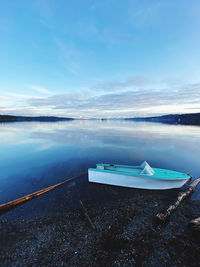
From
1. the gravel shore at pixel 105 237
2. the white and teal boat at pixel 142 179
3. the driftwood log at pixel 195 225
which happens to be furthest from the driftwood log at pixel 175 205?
the driftwood log at pixel 195 225

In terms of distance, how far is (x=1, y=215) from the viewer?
6109 millimetres

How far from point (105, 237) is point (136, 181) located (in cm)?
425

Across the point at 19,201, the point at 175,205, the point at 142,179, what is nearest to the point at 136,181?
the point at 142,179

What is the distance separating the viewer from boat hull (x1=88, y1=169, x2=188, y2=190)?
7781mm

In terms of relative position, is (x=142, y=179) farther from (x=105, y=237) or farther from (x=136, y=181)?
(x=105, y=237)

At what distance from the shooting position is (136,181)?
26.3ft

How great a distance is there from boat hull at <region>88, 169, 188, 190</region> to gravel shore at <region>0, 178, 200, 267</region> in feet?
3.59

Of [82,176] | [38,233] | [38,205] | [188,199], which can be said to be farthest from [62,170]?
[188,199]

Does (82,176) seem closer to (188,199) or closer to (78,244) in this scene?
(78,244)

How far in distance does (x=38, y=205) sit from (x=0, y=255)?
2765 mm

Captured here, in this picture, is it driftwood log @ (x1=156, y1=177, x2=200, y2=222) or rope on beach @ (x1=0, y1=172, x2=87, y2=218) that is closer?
driftwood log @ (x1=156, y1=177, x2=200, y2=222)

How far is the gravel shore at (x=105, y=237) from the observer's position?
395 centimetres

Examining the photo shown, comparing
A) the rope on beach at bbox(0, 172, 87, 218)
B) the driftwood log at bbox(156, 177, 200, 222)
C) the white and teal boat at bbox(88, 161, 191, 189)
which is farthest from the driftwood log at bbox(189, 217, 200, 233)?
the rope on beach at bbox(0, 172, 87, 218)

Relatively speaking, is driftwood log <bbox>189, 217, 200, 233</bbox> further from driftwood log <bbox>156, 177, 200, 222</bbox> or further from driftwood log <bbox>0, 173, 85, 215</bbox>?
driftwood log <bbox>0, 173, 85, 215</bbox>
